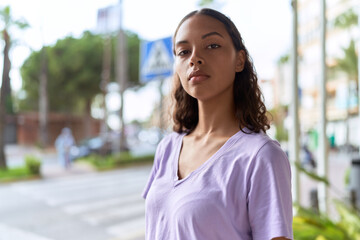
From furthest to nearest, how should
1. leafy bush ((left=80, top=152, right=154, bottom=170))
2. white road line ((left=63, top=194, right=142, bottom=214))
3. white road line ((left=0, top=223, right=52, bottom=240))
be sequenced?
1. leafy bush ((left=80, top=152, right=154, bottom=170))
2. white road line ((left=63, top=194, right=142, bottom=214))
3. white road line ((left=0, top=223, right=52, bottom=240))

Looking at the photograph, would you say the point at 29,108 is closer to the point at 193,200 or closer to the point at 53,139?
the point at 53,139

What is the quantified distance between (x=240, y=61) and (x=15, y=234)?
4668mm

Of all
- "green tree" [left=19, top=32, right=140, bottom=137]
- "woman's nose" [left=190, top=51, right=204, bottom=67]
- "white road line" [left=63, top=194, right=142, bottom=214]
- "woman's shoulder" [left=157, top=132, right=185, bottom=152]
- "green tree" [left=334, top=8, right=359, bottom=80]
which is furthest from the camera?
"green tree" [left=334, top=8, right=359, bottom=80]

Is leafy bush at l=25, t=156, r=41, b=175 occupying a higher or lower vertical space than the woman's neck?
lower

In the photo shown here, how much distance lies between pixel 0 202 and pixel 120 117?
26.6ft

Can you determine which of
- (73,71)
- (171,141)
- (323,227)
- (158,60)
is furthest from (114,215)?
(73,71)

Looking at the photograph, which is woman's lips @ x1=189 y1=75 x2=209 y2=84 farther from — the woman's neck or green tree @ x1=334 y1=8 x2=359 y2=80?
green tree @ x1=334 y1=8 x2=359 y2=80

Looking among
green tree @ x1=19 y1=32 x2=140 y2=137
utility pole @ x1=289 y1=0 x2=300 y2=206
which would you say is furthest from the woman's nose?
green tree @ x1=19 y1=32 x2=140 y2=137

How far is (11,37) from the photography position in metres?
8.27

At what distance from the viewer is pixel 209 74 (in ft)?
3.09

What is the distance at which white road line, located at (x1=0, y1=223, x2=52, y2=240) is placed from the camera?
457 cm

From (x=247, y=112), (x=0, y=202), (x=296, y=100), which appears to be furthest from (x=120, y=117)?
(x=247, y=112)

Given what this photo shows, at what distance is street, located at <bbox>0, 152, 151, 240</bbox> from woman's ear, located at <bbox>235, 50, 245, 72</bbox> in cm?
391

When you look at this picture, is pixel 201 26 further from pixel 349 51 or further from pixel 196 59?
pixel 349 51
